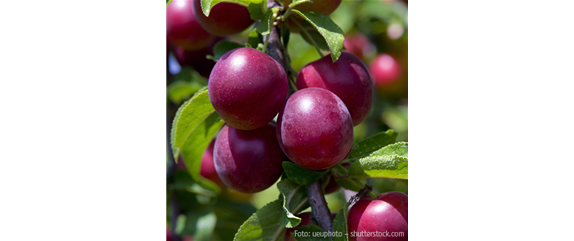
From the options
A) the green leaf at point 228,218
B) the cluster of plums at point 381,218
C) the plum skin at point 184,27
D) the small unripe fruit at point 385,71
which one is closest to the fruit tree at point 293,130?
the cluster of plums at point 381,218

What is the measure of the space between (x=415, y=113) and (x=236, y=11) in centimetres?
38

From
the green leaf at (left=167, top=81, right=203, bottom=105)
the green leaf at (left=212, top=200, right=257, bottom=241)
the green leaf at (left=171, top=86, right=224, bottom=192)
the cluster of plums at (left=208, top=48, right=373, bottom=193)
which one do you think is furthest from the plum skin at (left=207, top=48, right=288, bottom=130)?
the green leaf at (left=212, top=200, right=257, bottom=241)

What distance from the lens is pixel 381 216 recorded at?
2.11ft

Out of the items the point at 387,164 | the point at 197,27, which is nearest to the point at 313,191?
the point at 387,164

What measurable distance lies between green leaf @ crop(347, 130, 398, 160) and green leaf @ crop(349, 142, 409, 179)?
0.22 feet

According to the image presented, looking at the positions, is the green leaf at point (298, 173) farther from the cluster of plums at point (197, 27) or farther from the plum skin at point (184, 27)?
the plum skin at point (184, 27)

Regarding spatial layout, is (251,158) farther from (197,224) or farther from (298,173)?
(197,224)

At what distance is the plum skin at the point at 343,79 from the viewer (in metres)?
0.70

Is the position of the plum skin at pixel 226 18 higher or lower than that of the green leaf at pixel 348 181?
higher

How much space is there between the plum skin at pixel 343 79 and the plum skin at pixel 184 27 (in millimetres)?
488

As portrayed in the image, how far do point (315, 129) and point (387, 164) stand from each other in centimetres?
13

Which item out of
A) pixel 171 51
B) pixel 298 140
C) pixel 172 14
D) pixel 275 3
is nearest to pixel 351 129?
pixel 298 140

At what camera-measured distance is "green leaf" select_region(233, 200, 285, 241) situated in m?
0.70

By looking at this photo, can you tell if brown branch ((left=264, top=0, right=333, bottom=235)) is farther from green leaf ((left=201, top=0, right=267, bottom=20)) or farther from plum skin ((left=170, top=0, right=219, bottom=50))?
plum skin ((left=170, top=0, right=219, bottom=50))
